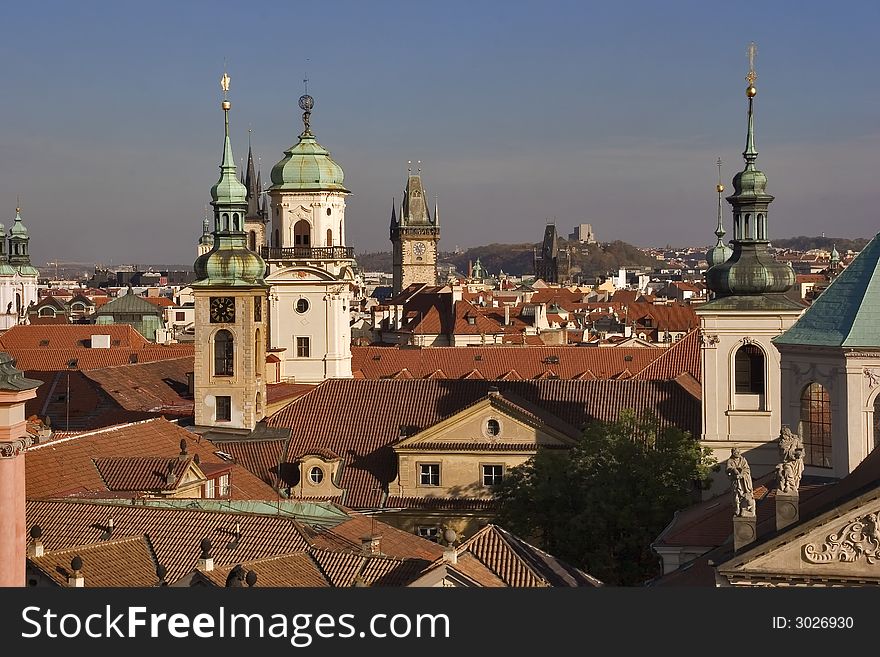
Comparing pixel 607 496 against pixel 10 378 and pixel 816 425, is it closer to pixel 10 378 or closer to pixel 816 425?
pixel 816 425

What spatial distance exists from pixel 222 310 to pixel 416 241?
13603cm

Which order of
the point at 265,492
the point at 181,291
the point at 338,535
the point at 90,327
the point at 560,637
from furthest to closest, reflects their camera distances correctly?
the point at 181,291
the point at 90,327
the point at 265,492
the point at 338,535
the point at 560,637

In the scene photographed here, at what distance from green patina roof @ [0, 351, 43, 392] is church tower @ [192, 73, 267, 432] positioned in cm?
3283

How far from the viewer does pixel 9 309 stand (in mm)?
132625

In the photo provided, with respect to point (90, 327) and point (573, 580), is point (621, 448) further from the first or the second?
point (90, 327)

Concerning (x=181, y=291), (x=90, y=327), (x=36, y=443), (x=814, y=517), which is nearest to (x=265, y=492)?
(x=36, y=443)

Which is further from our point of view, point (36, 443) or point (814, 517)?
point (36, 443)

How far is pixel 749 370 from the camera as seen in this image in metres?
47.7

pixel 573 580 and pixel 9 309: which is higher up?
pixel 9 309

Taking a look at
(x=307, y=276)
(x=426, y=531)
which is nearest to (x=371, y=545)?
(x=426, y=531)

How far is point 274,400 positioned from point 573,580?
2808 centimetres

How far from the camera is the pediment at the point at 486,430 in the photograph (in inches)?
1955

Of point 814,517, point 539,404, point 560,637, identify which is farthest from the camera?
point 539,404

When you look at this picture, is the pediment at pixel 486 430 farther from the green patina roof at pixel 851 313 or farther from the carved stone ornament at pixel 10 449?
the carved stone ornament at pixel 10 449
